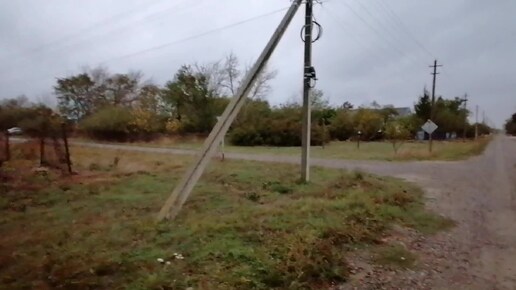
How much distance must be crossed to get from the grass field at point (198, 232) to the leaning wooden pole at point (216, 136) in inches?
12.6

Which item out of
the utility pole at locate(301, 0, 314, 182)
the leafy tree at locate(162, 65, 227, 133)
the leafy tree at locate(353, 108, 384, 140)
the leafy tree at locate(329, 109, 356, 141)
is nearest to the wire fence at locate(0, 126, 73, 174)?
the utility pole at locate(301, 0, 314, 182)

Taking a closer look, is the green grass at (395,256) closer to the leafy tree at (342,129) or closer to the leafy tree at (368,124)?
the leafy tree at (342,129)

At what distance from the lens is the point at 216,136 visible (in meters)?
8.16

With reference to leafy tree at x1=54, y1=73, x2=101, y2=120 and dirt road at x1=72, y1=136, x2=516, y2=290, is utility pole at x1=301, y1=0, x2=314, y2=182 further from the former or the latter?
leafy tree at x1=54, y1=73, x2=101, y2=120

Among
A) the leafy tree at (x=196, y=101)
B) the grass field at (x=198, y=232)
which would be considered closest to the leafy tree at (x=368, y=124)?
the leafy tree at (x=196, y=101)

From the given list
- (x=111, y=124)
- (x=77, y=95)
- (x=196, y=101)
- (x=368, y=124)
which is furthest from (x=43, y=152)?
(x=368, y=124)

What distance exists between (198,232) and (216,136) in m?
2.27

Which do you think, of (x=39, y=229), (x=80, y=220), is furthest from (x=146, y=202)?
(x=39, y=229)

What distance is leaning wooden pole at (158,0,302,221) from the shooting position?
25.0 feet

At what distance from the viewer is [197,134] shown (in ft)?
149

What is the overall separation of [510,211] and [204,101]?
1534 inches

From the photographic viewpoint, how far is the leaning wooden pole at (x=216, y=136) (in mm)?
7609

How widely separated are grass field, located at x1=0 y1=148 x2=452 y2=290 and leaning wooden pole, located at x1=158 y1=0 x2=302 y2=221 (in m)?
0.32

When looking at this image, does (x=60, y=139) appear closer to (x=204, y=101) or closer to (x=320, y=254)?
(x=320, y=254)
